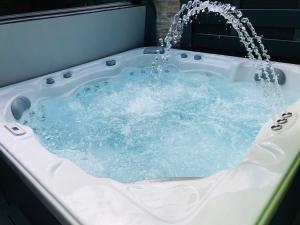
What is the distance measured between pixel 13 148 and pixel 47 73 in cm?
115

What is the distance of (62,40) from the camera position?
2164 millimetres

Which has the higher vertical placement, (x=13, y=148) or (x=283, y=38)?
(x=283, y=38)

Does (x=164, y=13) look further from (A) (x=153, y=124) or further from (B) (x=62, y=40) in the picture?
(A) (x=153, y=124)

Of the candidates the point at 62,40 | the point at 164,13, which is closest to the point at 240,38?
the point at 164,13

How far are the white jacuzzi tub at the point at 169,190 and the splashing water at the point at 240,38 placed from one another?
978 millimetres

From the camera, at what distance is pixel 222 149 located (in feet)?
4.93

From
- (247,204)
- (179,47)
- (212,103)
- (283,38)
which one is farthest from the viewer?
(179,47)

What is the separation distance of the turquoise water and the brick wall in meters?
0.65

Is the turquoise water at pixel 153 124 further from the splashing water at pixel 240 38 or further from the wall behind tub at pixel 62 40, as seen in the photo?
the wall behind tub at pixel 62 40

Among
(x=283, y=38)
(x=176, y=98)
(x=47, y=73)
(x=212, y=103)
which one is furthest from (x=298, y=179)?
(x=47, y=73)

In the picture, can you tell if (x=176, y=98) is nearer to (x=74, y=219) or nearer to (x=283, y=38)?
(x=283, y=38)

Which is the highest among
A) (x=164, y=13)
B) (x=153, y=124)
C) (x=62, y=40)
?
(x=164, y=13)

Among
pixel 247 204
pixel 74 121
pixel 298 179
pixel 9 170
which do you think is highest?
pixel 247 204

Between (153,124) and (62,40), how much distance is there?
1023mm
